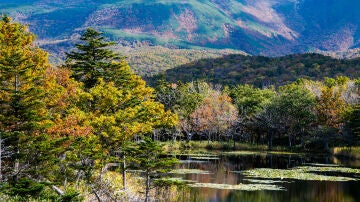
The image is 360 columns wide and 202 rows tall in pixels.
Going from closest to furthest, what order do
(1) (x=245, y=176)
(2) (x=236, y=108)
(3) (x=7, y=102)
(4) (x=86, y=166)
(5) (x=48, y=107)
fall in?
(3) (x=7, y=102) → (4) (x=86, y=166) → (5) (x=48, y=107) → (1) (x=245, y=176) → (2) (x=236, y=108)

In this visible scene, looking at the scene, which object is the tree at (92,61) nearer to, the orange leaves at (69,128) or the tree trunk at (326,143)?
the orange leaves at (69,128)

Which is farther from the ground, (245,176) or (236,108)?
(236,108)

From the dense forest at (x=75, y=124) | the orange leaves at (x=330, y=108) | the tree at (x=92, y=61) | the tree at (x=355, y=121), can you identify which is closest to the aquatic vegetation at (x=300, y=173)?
the dense forest at (x=75, y=124)

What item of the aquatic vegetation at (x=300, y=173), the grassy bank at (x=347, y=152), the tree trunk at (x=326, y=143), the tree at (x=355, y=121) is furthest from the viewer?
the tree trunk at (x=326, y=143)

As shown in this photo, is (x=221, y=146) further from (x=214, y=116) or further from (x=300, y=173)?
(x=300, y=173)

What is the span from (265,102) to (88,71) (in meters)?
68.6

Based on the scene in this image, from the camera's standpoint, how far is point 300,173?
6100 cm

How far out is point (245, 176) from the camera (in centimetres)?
5909

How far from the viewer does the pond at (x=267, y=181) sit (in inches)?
1763

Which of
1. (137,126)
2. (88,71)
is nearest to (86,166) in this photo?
(137,126)

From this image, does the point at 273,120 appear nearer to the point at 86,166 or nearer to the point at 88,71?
the point at 88,71

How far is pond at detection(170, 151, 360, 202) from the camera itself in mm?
44781

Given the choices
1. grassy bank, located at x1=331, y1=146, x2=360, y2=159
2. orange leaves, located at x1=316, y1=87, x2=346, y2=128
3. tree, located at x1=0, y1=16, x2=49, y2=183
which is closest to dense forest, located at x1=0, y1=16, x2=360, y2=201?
tree, located at x1=0, y1=16, x2=49, y2=183

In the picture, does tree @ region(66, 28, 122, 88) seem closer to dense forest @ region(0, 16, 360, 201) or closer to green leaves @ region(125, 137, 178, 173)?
dense forest @ region(0, 16, 360, 201)
